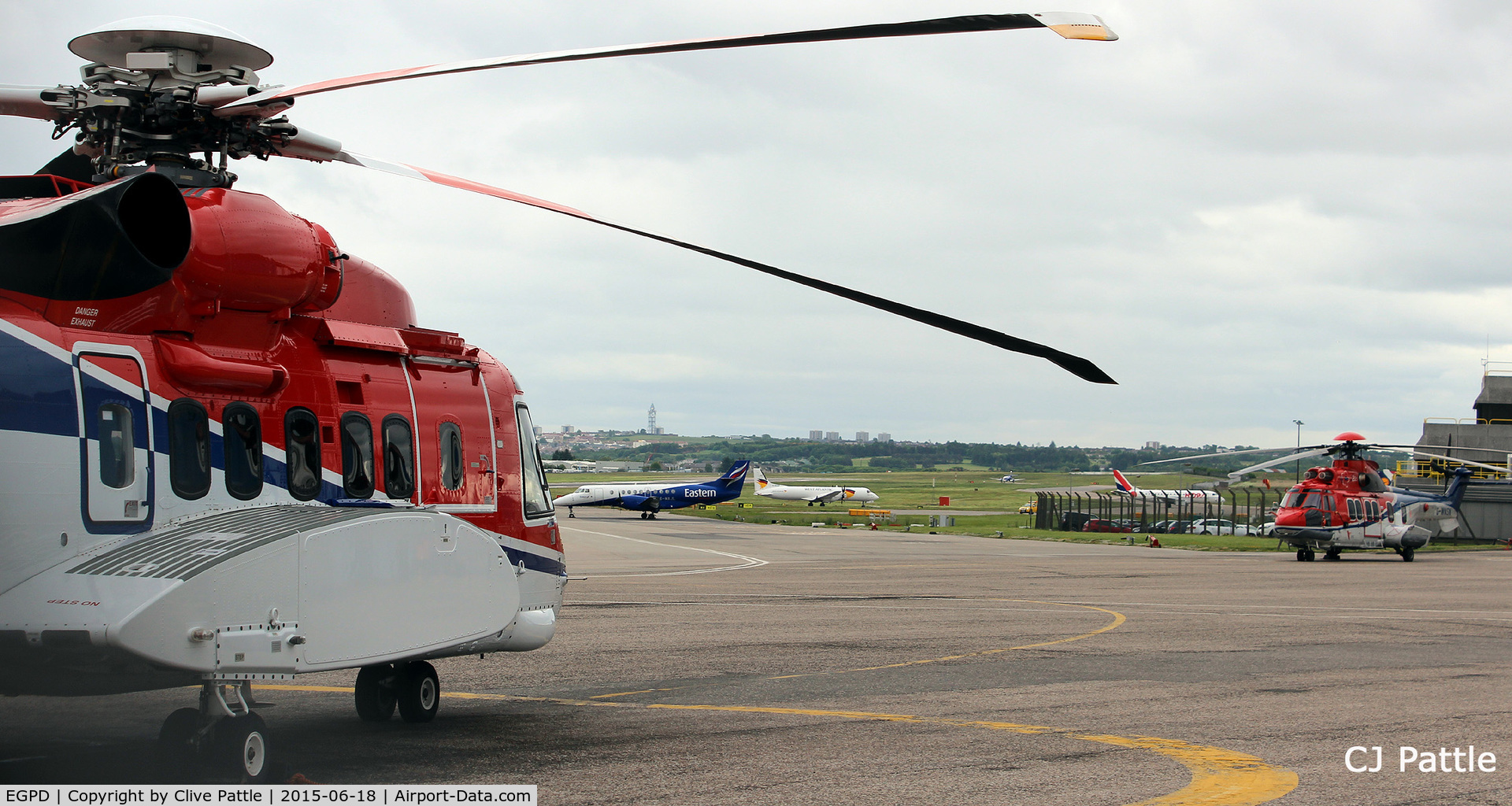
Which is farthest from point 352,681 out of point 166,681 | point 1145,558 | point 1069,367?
point 1145,558

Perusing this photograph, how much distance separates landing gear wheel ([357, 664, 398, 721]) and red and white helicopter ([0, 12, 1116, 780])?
2165mm

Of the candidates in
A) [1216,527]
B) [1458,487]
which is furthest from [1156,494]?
[1458,487]

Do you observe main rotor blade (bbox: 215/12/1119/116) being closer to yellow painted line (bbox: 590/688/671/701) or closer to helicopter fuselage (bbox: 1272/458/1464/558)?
yellow painted line (bbox: 590/688/671/701)

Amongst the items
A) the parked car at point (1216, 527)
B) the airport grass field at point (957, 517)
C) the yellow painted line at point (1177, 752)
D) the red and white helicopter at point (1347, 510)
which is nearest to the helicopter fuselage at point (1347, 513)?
the red and white helicopter at point (1347, 510)

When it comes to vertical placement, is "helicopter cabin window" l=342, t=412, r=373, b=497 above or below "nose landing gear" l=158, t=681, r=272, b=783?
above

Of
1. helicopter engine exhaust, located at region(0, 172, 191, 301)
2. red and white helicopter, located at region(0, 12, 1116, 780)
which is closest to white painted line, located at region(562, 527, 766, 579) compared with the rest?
red and white helicopter, located at region(0, 12, 1116, 780)

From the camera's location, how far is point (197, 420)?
310 inches

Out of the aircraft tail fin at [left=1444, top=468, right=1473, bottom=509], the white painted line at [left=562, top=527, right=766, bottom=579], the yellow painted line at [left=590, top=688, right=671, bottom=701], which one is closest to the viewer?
the yellow painted line at [left=590, top=688, right=671, bottom=701]

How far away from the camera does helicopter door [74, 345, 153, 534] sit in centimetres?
720

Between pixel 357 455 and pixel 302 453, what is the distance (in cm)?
52

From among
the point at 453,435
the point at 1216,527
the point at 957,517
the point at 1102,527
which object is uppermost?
the point at 453,435

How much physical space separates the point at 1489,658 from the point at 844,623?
937 cm

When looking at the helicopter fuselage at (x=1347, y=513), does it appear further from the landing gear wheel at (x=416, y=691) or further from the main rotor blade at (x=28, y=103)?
the main rotor blade at (x=28, y=103)

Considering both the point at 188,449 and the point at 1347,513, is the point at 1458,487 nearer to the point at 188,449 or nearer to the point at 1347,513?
the point at 1347,513
